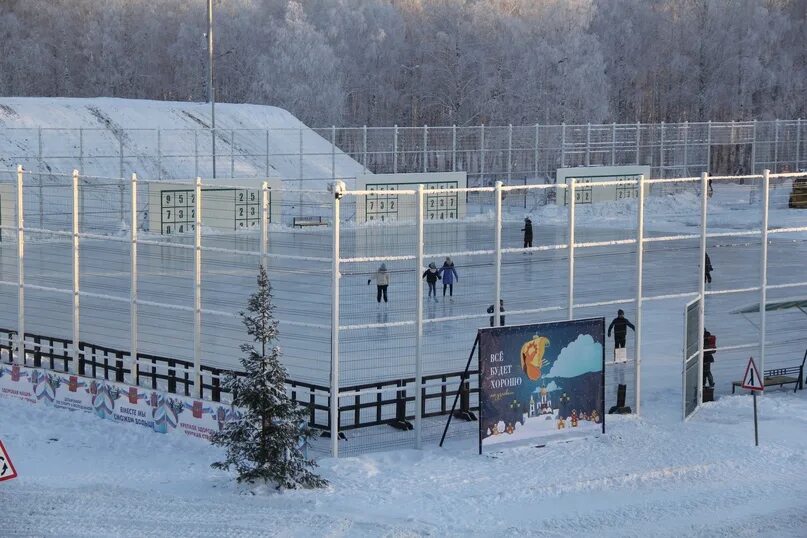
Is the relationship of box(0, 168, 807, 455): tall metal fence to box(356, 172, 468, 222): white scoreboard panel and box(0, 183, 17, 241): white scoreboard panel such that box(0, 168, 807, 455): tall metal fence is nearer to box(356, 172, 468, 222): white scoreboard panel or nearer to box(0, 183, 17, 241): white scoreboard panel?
box(0, 183, 17, 241): white scoreboard panel

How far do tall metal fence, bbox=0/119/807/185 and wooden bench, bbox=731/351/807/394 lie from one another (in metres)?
33.1

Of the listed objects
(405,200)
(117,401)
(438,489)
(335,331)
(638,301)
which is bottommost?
(438,489)

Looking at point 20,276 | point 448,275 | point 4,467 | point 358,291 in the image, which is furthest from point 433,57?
point 4,467

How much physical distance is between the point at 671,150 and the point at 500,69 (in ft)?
87.0

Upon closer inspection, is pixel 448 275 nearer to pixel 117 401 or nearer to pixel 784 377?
pixel 784 377

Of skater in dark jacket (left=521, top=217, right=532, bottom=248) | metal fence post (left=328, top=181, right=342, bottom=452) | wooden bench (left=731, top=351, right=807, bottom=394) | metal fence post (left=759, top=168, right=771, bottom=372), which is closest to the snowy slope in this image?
skater in dark jacket (left=521, top=217, right=532, bottom=248)

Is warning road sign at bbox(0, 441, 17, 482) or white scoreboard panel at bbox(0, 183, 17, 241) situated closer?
warning road sign at bbox(0, 441, 17, 482)

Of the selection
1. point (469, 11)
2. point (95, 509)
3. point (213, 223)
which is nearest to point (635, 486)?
point (95, 509)

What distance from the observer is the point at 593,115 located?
87.4 metres

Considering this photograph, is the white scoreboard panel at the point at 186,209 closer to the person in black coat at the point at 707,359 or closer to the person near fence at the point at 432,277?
the person near fence at the point at 432,277

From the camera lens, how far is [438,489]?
17312mm

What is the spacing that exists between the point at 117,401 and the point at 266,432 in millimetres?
4881

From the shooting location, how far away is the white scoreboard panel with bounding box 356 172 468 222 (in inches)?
2076

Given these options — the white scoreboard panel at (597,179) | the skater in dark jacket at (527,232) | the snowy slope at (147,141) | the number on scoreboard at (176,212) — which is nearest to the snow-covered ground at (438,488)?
the skater in dark jacket at (527,232)
